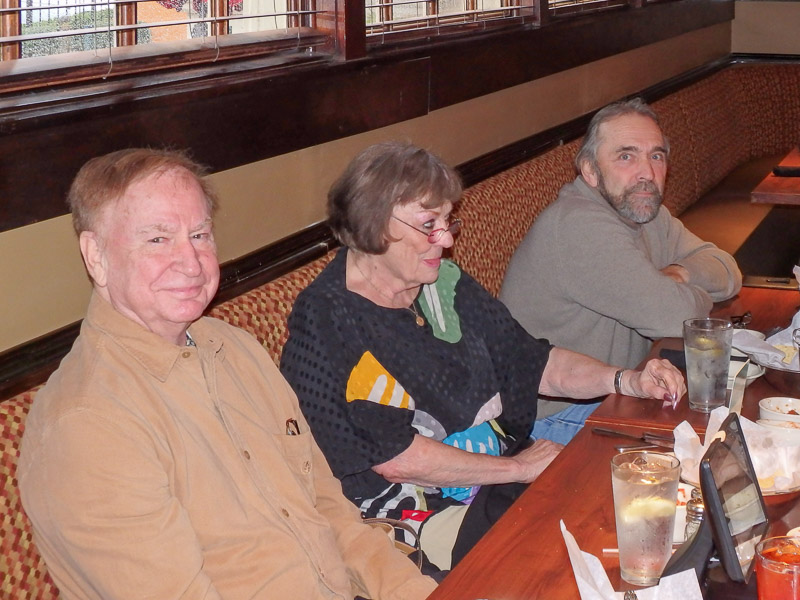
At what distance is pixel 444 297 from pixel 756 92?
504 centimetres

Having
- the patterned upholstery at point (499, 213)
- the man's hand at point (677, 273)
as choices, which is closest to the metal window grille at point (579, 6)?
the patterned upholstery at point (499, 213)

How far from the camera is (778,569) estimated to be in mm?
1166

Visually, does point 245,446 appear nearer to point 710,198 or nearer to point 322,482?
point 322,482

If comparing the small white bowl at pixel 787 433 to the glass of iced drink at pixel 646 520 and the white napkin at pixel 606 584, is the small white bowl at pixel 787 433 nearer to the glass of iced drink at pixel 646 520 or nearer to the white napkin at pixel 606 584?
the glass of iced drink at pixel 646 520

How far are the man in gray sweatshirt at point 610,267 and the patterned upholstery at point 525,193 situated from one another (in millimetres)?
289

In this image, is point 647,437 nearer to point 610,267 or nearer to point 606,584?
point 606,584

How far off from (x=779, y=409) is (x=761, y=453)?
26 cm

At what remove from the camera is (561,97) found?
451 cm

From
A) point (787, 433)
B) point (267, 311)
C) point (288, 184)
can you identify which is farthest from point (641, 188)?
point (787, 433)

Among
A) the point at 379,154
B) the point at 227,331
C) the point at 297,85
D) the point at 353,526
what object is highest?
the point at 297,85

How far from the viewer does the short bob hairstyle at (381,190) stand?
2.19 m

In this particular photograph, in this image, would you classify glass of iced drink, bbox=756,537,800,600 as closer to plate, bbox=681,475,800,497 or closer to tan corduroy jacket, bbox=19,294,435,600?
plate, bbox=681,475,800,497

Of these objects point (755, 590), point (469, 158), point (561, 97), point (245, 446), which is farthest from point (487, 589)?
point (561, 97)

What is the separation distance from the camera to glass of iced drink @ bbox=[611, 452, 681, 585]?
4.47 feet
